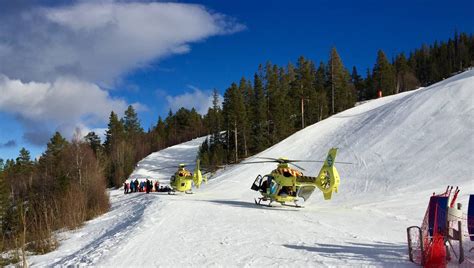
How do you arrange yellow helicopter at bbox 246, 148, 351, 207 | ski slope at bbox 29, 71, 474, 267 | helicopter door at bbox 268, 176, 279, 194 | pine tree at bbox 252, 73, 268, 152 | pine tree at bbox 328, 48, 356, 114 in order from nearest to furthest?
1. ski slope at bbox 29, 71, 474, 267
2. yellow helicopter at bbox 246, 148, 351, 207
3. helicopter door at bbox 268, 176, 279, 194
4. pine tree at bbox 252, 73, 268, 152
5. pine tree at bbox 328, 48, 356, 114

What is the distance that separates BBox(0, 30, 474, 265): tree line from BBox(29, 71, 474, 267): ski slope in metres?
8.14

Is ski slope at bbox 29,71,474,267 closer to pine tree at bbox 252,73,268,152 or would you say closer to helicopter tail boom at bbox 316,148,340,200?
helicopter tail boom at bbox 316,148,340,200

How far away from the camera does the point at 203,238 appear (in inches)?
477

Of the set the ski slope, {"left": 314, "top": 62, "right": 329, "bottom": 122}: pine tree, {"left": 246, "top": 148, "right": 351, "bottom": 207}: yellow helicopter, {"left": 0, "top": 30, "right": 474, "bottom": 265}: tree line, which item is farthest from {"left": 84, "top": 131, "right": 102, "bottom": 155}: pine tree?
{"left": 246, "top": 148, "right": 351, "bottom": 207}: yellow helicopter

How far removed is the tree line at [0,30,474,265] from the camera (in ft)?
125

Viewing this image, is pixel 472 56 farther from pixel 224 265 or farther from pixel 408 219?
pixel 224 265

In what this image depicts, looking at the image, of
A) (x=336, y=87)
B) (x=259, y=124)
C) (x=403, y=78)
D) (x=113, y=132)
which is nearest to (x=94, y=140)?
(x=113, y=132)

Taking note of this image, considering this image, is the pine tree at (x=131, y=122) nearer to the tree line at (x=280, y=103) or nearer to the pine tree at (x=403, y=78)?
the tree line at (x=280, y=103)

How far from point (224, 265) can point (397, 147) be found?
86.0ft

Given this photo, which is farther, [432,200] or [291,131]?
[291,131]

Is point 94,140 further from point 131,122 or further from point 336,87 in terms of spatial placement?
point 336,87

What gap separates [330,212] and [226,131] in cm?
4615

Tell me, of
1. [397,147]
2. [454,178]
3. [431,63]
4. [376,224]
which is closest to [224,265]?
[376,224]

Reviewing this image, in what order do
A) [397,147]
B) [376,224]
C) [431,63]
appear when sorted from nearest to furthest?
1. [376,224]
2. [397,147]
3. [431,63]
